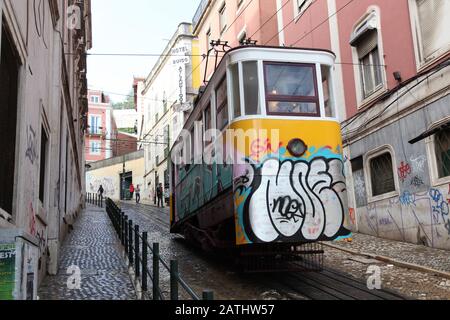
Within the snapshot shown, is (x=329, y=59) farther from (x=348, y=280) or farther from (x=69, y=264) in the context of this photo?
(x=69, y=264)

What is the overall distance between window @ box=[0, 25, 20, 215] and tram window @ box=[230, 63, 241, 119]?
3.15 m

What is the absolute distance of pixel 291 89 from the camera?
7.89 m

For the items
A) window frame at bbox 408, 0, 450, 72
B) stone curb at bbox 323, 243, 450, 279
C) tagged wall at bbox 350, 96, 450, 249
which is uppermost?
window frame at bbox 408, 0, 450, 72

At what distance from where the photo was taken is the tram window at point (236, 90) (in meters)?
7.72

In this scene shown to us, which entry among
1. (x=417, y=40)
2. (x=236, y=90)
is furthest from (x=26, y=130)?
(x=417, y=40)

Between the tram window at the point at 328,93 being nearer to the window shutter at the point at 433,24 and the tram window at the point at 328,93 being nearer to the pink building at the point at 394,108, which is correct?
the pink building at the point at 394,108

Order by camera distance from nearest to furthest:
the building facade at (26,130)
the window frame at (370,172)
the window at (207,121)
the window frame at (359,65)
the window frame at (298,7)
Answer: the building facade at (26,130)
the window at (207,121)
the window frame at (370,172)
the window frame at (359,65)
the window frame at (298,7)

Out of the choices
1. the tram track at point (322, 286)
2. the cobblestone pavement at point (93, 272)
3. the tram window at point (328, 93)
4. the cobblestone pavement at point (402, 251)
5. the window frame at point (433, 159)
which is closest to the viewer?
the cobblestone pavement at point (93, 272)

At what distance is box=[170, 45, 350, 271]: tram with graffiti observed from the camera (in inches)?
285

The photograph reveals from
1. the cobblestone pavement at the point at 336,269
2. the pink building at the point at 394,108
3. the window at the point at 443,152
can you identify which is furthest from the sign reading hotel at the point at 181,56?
the window at the point at 443,152

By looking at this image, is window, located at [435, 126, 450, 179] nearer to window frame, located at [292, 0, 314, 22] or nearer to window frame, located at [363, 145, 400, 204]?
window frame, located at [363, 145, 400, 204]

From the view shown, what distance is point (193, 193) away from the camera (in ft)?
35.9

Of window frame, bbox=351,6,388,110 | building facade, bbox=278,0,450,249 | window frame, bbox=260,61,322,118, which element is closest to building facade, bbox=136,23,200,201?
building facade, bbox=278,0,450,249

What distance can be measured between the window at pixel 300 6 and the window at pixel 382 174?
6.26 metres
